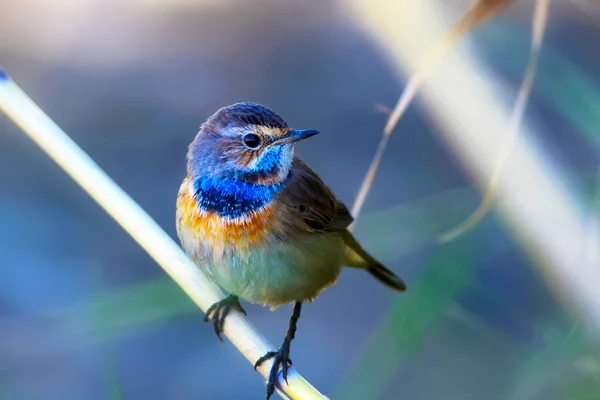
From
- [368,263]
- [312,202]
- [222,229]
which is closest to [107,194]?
[222,229]

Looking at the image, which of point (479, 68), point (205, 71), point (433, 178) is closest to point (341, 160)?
point (433, 178)

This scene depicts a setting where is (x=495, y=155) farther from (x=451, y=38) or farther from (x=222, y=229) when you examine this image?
(x=222, y=229)

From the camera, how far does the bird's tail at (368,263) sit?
2.78 m

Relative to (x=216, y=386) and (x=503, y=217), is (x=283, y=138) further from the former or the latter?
(x=216, y=386)

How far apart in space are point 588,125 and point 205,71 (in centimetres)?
540

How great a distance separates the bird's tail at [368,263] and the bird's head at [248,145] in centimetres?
47

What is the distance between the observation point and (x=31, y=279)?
519cm

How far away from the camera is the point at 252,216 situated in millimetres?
2338

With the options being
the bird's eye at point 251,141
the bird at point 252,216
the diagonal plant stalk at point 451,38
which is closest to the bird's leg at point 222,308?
the bird at point 252,216

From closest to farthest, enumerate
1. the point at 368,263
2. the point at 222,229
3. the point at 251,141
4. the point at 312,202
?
the point at 222,229, the point at 251,141, the point at 312,202, the point at 368,263

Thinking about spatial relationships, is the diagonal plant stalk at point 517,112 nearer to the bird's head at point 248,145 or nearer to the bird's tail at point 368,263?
the bird's head at point 248,145

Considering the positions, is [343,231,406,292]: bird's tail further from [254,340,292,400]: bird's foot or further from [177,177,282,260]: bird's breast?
[254,340,292,400]: bird's foot

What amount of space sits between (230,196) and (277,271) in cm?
25

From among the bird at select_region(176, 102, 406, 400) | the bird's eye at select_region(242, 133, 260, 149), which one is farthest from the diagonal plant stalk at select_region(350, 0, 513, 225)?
the bird's eye at select_region(242, 133, 260, 149)
